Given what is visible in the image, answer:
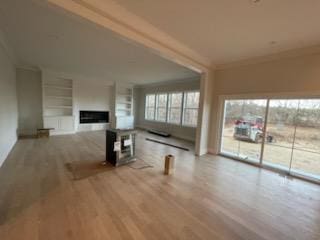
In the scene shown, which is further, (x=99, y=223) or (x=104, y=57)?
(x=104, y=57)

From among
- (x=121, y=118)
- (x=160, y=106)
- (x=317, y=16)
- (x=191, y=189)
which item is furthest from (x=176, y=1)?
(x=121, y=118)

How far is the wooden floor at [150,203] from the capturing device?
186 cm

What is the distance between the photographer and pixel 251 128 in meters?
4.44

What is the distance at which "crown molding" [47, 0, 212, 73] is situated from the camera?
1979 mm

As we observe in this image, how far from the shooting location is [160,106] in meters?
8.77

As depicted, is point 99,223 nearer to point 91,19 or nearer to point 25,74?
point 91,19

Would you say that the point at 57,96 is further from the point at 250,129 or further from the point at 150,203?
the point at 250,129

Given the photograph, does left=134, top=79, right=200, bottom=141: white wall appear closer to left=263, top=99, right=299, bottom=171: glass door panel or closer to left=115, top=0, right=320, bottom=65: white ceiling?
left=263, top=99, right=299, bottom=171: glass door panel

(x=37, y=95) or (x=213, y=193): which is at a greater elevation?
(x=37, y=95)

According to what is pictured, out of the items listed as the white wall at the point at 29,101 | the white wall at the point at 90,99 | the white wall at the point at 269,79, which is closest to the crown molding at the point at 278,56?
the white wall at the point at 269,79

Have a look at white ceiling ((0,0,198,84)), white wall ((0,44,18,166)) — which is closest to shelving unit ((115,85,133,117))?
white ceiling ((0,0,198,84))

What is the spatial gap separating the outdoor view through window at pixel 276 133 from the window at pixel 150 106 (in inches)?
195

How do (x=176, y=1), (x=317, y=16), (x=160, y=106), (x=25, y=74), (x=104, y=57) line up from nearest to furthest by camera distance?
(x=176, y=1) < (x=317, y=16) < (x=104, y=57) < (x=25, y=74) < (x=160, y=106)

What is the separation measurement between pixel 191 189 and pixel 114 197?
4.38ft
